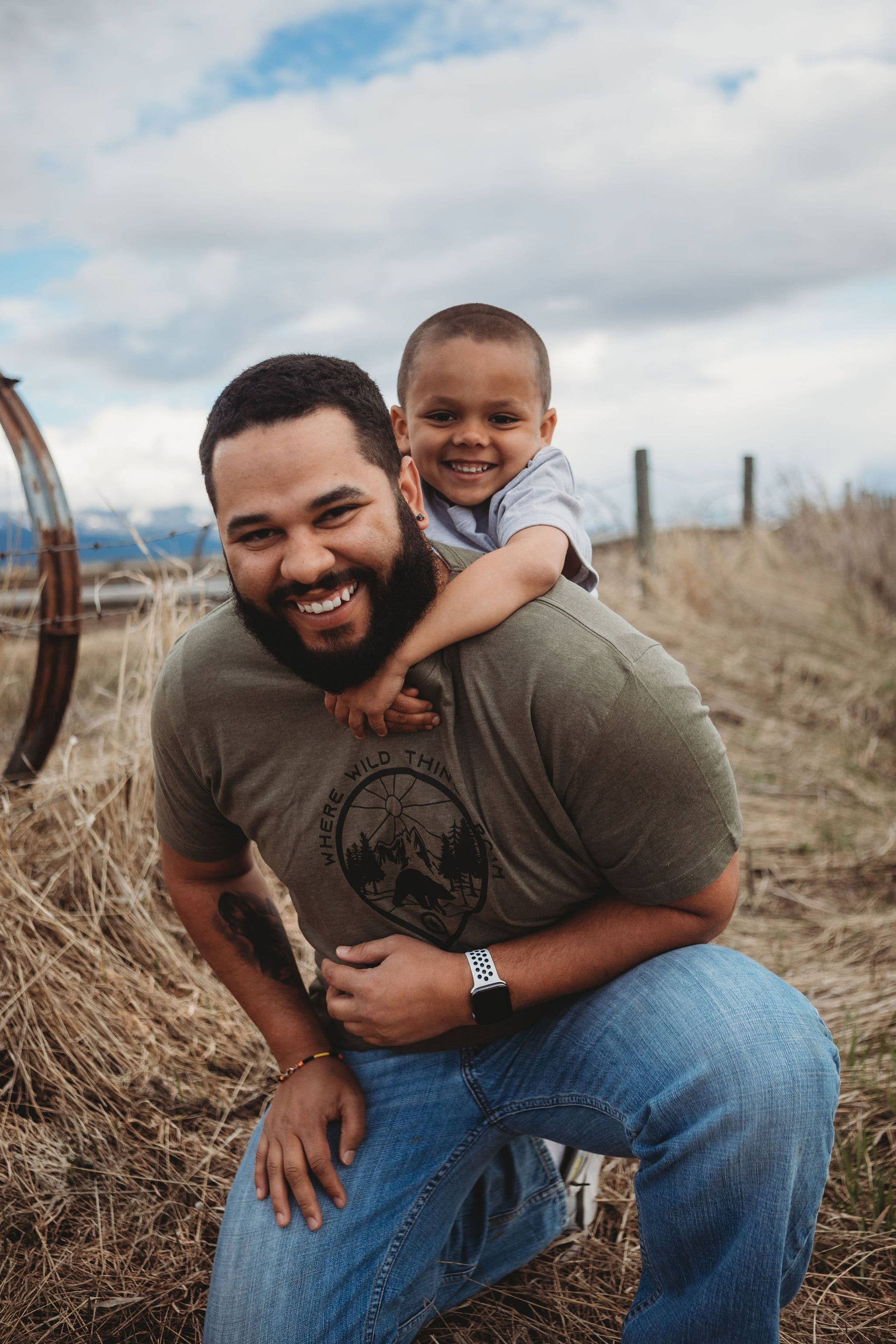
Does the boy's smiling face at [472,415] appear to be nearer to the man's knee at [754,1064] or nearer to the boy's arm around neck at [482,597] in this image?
the boy's arm around neck at [482,597]

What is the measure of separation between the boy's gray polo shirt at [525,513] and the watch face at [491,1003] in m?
0.84

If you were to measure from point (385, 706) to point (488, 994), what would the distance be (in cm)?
52

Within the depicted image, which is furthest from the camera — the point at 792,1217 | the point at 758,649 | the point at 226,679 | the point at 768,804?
the point at 758,649

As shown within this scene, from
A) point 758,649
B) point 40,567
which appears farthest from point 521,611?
point 758,649

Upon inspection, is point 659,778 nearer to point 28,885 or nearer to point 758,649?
point 28,885

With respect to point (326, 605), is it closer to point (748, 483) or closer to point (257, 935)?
point (257, 935)

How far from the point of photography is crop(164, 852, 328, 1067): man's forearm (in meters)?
1.96

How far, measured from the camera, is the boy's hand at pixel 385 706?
1579mm

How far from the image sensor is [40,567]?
343 cm

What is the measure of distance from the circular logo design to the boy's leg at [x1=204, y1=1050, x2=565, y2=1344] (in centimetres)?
33

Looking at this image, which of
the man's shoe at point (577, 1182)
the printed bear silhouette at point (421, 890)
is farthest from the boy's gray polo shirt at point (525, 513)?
the man's shoe at point (577, 1182)

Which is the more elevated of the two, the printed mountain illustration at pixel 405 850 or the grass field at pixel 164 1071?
the printed mountain illustration at pixel 405 850

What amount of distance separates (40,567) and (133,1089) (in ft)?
6.20

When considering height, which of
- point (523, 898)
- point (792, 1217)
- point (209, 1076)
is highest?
point (523, 898)
